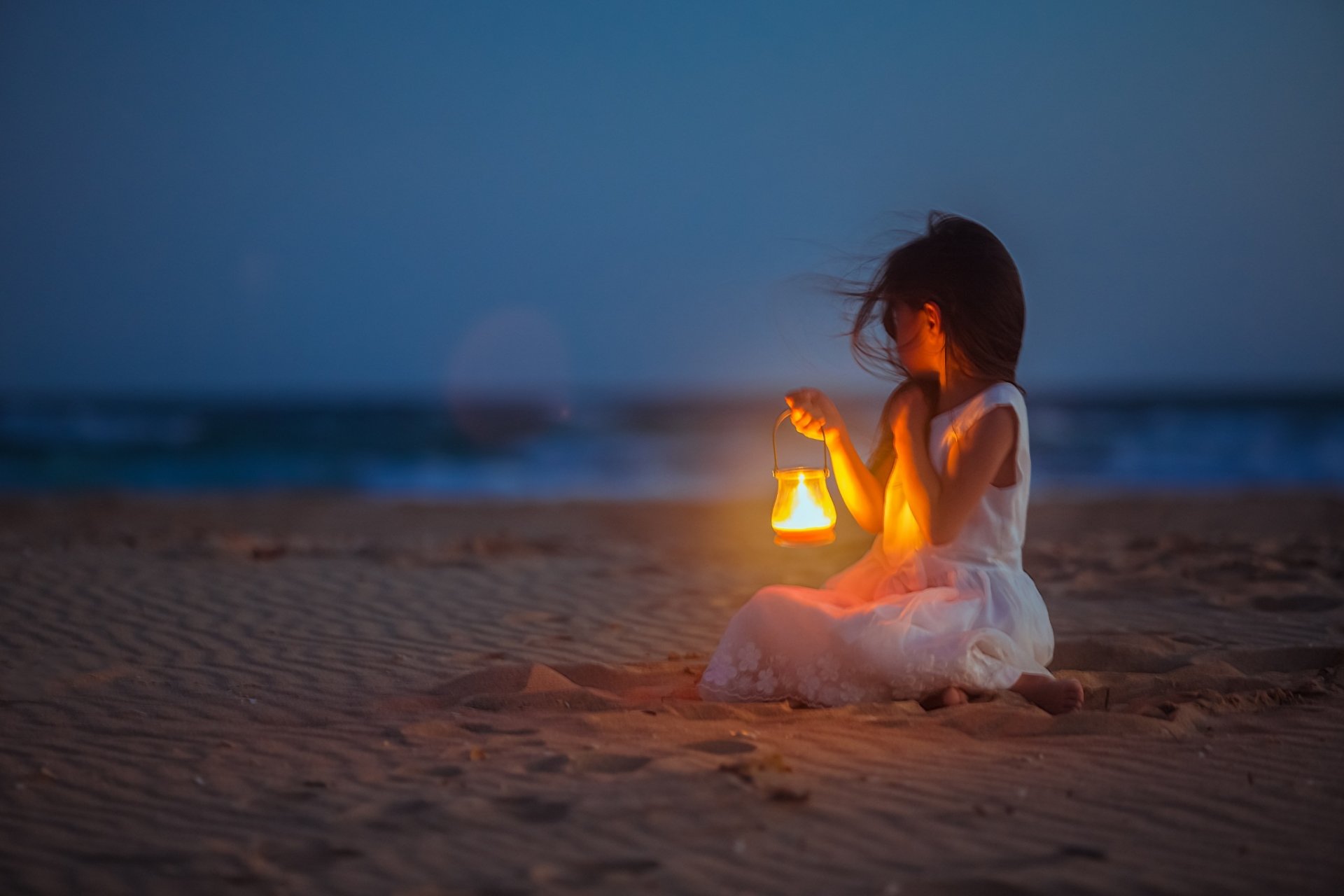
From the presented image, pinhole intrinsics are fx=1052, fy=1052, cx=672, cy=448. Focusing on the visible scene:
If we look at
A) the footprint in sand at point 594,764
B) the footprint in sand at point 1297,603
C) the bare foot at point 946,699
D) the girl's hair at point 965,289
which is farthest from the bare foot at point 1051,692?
the footprint in sand at point 1297,603

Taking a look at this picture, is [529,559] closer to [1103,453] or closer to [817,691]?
[817,691]

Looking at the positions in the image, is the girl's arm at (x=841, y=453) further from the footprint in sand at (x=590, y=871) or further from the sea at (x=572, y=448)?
the sea at (x=572, y=448)

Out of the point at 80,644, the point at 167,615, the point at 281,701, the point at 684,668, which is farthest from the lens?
the point at 167,615

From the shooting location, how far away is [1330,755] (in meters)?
3.02

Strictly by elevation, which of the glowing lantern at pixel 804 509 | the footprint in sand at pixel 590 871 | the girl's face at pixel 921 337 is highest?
the girl's face at pixel 921 337

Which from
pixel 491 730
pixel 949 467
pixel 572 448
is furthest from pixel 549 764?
pixel 572 448

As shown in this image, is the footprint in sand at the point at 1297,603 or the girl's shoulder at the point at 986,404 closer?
the girl's shoulder at the point at 986,404

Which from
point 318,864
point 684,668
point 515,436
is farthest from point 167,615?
point 515,436

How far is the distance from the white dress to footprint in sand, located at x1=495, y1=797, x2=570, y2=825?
1.05 meters

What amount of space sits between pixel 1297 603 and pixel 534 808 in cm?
447

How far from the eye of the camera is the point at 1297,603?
536 cm

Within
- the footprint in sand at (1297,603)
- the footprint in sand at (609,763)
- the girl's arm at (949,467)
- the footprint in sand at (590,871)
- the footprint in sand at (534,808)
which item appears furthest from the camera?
the footprint in sand at (1297,603)

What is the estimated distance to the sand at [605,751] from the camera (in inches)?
91.5

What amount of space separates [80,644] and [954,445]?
4.01m
